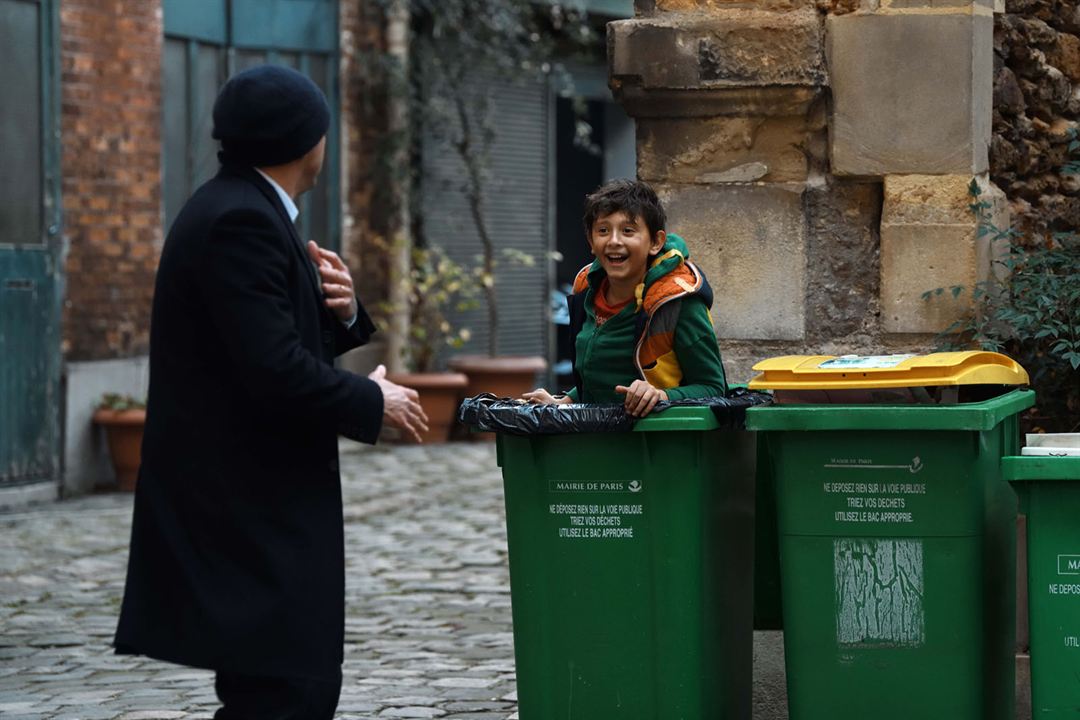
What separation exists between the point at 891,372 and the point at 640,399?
0.62 metres

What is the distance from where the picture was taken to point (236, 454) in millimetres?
3922

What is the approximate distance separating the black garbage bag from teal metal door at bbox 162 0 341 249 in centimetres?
837

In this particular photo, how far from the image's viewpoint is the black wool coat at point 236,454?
3.88 metres

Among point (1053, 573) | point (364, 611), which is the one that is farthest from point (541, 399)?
point (364, 611)

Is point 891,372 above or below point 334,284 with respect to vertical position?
below

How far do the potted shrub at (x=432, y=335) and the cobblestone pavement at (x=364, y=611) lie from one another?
1.74 m

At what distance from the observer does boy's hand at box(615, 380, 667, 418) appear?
472 centimetres

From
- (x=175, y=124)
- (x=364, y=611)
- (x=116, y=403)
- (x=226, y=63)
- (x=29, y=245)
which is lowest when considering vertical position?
(x=364, y=611)

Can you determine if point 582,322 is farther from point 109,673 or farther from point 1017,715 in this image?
point 109,673

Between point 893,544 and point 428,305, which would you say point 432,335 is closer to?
point 428,305

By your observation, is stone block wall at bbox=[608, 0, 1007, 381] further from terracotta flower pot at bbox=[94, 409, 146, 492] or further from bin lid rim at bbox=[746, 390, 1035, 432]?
terracotta flower pot at bbox=[94, 409, 146, 492]

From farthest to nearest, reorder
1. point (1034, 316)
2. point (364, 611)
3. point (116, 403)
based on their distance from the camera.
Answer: point (116, 403)
point (364, 611)
point (1034, 316)

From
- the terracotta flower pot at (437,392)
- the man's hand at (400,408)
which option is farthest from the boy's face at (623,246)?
the terracotta flower pot at (437,392)

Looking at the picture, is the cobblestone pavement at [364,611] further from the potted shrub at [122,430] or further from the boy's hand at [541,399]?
the boy's hand at [541,399]
